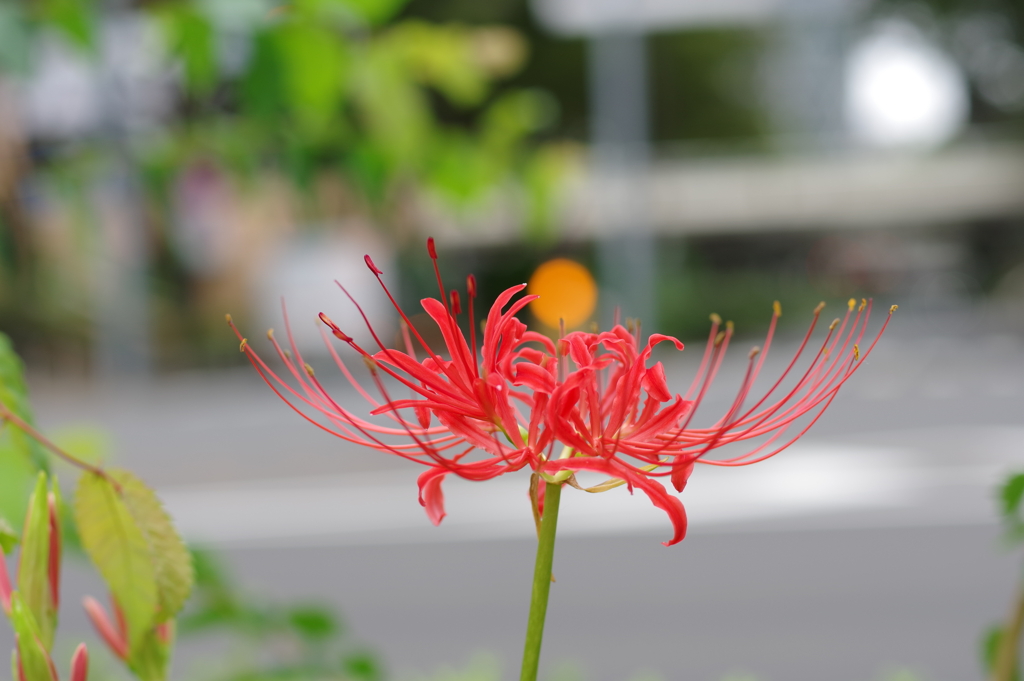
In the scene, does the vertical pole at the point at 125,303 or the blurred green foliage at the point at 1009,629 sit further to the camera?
the vertical pole at the point at 125,303

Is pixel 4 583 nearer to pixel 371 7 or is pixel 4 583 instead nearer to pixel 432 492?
pixel 432 492

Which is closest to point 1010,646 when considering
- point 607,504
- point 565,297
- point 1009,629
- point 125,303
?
point 1009,629

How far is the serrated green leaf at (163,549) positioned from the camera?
2.62 feet

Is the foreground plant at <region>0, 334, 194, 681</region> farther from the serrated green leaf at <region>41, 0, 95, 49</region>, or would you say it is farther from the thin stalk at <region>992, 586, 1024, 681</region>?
the serrated green leaf at <region>41, 0, 95, 49</region>

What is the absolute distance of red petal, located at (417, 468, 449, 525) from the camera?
2.59 feet

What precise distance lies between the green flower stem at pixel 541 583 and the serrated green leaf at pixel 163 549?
293mm

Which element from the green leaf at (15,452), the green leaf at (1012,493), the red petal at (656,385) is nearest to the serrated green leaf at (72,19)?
the green leaf at (15,452)

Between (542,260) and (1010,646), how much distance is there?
57.7ft

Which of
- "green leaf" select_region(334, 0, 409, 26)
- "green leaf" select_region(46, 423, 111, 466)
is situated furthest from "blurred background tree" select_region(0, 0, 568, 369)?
"green leaf" select_region(46, 423, 111, 466)

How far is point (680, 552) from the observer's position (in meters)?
6.91

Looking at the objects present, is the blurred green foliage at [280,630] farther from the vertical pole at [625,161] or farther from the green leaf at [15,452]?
the vertical pole at [625,161]

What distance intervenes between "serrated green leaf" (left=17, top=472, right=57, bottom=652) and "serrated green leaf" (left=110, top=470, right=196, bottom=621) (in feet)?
0.22

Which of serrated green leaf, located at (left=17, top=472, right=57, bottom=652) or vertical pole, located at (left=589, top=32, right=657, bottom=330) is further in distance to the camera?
vertical pole, located at (left=589, top=32, right=657, bottom=330)

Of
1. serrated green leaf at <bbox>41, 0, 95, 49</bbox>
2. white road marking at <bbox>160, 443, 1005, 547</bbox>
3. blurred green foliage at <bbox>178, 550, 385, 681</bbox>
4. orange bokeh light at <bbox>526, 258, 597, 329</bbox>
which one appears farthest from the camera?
orange bokeh light at <bbox>526, 258, 597, 329</bbox>
